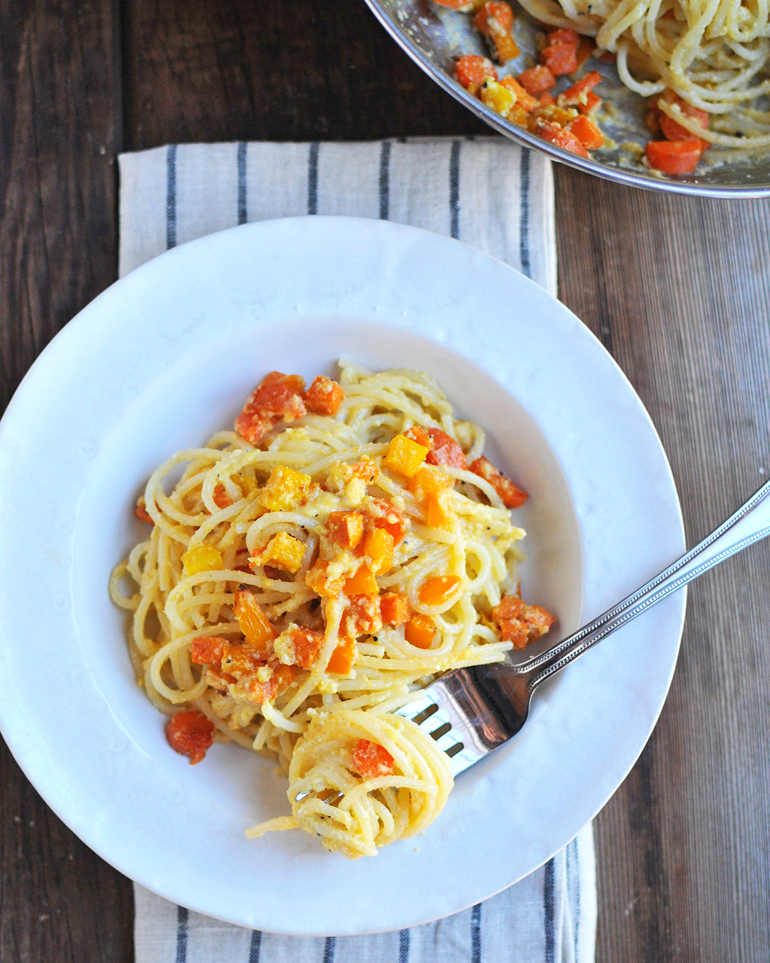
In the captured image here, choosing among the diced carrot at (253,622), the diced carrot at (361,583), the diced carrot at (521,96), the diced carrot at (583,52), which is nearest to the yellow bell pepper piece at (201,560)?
the diced carrot at (253,622)

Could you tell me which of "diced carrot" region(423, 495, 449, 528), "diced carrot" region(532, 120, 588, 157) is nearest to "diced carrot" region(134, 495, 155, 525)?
"diced carrot" region(423, 495, 449, 528)

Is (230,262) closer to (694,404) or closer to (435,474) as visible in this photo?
(435,474)

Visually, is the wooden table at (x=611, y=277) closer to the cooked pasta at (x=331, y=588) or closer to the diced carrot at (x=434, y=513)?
the cooked pasta at (x=331, y=588)

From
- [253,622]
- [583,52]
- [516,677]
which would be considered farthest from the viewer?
[583,52]

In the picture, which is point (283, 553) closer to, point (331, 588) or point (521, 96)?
point (331, 588)

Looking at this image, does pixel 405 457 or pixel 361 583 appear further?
pixel 405 457

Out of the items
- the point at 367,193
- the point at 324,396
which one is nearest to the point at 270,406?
the point at 324,396
